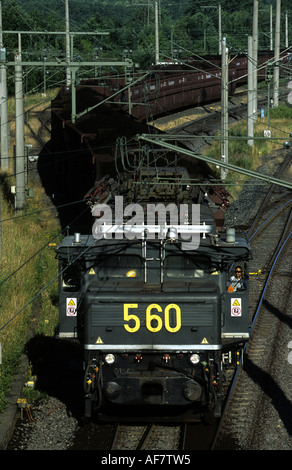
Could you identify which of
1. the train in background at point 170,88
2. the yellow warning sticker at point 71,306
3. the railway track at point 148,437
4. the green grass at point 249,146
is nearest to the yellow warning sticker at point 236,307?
the railway track at point 148,437

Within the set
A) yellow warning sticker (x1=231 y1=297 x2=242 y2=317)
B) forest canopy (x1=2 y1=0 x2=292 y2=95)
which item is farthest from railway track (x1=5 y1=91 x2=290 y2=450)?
forest canopy (x1=2 y1=0 x2=292 y2=95)

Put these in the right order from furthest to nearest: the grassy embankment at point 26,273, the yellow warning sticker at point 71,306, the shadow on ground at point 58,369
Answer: the grassy embankment at point 26,273 → the shadow on ground at point 58,369 → the yellow warning sticker at point 71,306

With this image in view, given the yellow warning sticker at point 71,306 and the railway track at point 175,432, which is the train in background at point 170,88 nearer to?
the railway track at point 175,432

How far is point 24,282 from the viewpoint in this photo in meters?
20.0

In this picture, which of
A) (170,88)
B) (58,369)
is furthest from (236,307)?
(170,88)

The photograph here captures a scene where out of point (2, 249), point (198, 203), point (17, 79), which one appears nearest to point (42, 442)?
point (198, 203)

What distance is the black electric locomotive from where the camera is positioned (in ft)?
37.2

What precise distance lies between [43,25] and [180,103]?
112 feet

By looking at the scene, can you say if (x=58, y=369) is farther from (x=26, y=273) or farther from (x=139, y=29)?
(x=139, y=29)

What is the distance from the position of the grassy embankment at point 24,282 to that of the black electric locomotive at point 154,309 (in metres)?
1.17

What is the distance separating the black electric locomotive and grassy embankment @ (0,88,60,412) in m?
1.17

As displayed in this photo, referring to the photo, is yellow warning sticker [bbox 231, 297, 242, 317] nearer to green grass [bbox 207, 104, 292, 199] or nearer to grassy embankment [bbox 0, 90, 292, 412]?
grassy embankment [bbox 0, 90, 292, 412]

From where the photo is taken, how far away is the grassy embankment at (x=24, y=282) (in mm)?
15742

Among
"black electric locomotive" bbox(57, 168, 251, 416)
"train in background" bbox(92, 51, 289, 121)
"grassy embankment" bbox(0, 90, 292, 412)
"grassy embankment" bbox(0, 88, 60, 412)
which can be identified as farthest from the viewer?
"train in background" bbox(92, 51, 289, 121)
